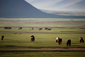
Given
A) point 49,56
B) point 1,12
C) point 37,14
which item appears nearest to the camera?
point 49,56

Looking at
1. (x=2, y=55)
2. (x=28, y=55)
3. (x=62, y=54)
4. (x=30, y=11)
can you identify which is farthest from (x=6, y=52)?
(x=30, y=11)

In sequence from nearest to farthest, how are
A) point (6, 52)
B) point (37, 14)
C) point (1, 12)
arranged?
1. point (6, 52)
2. point (1, 12)
3. point (37, 14)

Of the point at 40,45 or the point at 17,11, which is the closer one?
the point at 40,45

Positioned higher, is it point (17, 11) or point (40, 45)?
point (17, 11)

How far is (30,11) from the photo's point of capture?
191375 mm

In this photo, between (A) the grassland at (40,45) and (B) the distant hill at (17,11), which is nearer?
(A) the grassland at (40,45)

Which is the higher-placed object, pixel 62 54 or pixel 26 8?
pixel 26 8

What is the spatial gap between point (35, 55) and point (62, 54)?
327 centimetres

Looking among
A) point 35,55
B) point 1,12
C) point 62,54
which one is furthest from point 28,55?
point 1,12

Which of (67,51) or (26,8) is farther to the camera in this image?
(26,8)

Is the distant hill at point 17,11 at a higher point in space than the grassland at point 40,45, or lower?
higher

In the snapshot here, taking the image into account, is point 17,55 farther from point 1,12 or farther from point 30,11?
point 30,11

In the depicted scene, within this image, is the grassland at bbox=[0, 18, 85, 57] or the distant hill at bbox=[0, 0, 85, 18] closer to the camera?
the grassland at bbox=[0, 18, 85, 57]

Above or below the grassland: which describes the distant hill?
above
